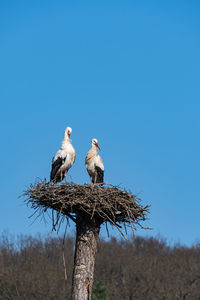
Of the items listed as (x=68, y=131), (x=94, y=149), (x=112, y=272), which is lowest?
(x=94, y=149)

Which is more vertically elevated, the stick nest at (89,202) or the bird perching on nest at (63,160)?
the bird perching on nest at (63,160)

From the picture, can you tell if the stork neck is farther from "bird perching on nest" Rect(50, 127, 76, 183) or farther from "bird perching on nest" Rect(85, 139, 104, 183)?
"bird perching on nest" Rect(50, 127, 76, 183)

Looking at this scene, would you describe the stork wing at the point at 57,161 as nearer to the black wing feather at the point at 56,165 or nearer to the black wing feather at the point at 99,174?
the black wing feather at the point at 56,165

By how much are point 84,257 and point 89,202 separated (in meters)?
1.28

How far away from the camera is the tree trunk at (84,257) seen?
35.8 ft

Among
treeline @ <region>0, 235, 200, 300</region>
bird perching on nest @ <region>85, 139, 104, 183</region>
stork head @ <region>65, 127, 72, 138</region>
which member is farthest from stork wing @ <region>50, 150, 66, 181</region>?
treeline @ <region>0, 235, 200, 300</region>

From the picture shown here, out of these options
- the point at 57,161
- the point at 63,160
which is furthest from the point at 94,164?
the point at 57,161

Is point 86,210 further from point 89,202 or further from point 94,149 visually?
point 94,149

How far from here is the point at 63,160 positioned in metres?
13.3

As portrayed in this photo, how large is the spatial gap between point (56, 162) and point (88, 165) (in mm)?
837

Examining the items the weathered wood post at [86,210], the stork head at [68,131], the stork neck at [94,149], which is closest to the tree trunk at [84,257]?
the weathered wood post at [86,210]

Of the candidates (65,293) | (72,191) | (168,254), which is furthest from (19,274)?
(72,191)

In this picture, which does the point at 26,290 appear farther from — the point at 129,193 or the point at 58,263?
the point at 129,193

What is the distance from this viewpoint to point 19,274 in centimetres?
4075
